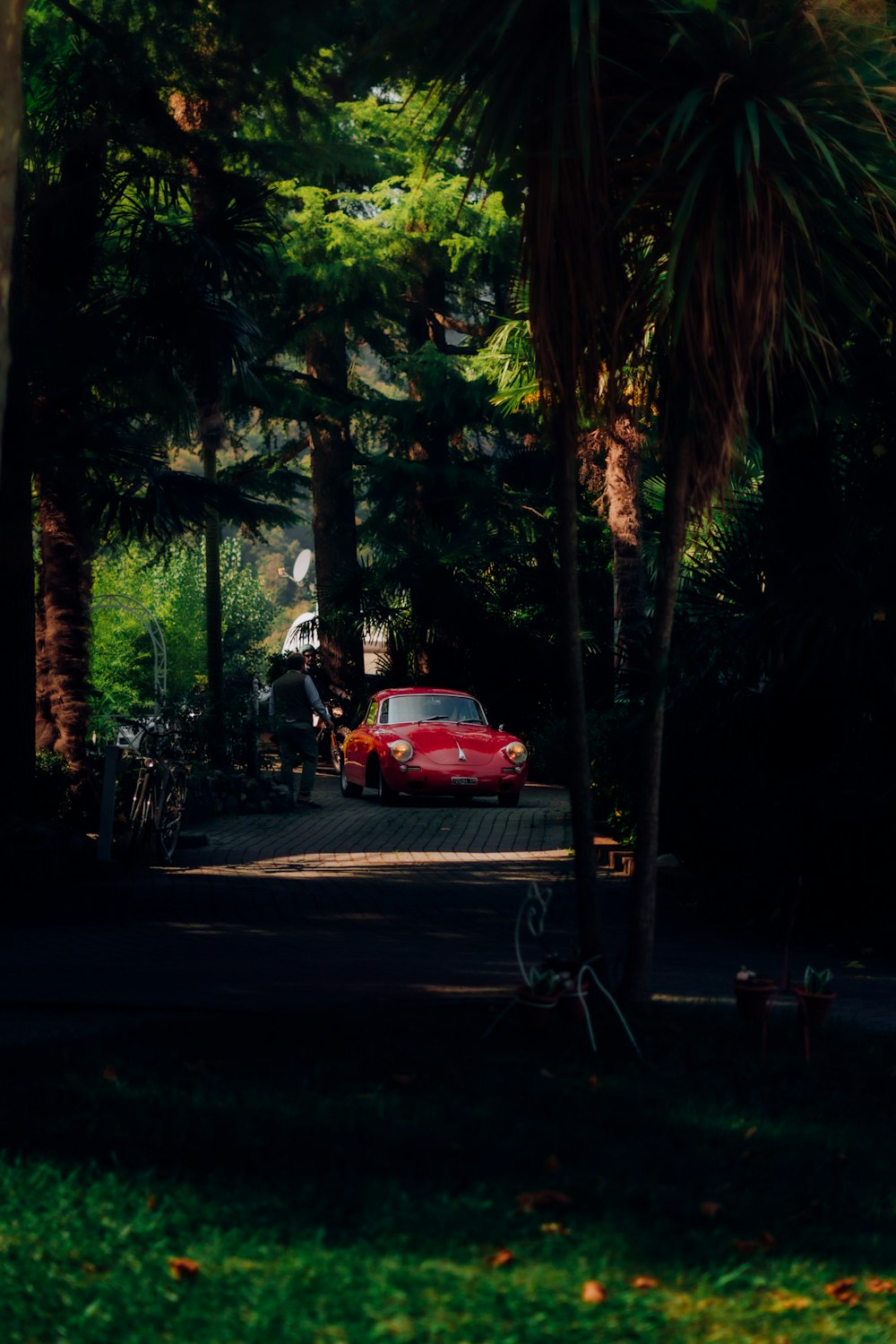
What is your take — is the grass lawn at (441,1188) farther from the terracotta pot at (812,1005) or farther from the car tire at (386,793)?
the car tire at (386,793)

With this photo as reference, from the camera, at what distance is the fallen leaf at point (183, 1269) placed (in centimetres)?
399

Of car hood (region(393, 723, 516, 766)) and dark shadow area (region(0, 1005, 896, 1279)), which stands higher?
car hood (region(393, 723, 516, 766))

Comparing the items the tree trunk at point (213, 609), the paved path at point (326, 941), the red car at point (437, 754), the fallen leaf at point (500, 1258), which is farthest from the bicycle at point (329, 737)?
the fallen leaf at point (500, 1258)

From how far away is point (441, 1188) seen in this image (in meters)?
4.74

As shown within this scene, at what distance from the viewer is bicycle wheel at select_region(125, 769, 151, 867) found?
44.6ft

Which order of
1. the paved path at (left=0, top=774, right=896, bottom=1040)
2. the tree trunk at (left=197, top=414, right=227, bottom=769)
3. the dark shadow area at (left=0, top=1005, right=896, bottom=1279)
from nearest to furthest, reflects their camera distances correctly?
the dark shadow area at (left=0, top=1005, right=896, bottom=1279) < the paved path at (left=0, top=774, right=896, bottom=1040) < the tree trunk at (left=197, top=414, right=227, bottom=769)

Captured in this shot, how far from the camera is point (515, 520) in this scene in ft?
103

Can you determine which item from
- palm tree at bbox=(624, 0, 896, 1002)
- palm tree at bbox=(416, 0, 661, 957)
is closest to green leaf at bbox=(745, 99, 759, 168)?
palm tree at bbox=(624, 0, 896, 1002)

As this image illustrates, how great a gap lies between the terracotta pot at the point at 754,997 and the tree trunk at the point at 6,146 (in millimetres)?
3935

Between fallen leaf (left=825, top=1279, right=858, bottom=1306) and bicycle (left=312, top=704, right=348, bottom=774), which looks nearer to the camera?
fallen leaf (left=825, top=1279, right=858, bottom=1306)

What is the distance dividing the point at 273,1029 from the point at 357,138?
82.6 feet

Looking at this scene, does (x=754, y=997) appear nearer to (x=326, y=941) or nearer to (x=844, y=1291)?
(x=844, y=1291)

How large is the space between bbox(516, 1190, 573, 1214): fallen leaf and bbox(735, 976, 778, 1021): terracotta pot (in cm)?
243

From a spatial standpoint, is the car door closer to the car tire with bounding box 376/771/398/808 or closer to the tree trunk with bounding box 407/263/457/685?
the car tire with bounding box 376/771/398/808
